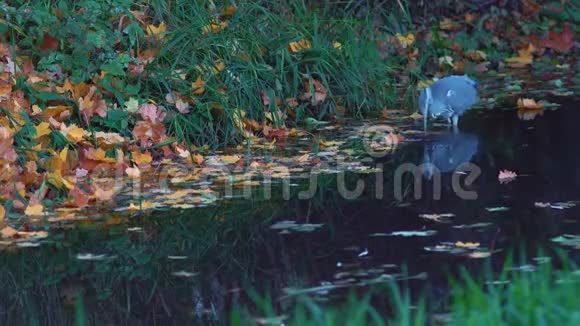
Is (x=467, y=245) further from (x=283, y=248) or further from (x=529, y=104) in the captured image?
(x=529, y=104)

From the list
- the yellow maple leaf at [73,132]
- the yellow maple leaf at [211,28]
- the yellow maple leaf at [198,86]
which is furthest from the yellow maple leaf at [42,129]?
the yellow maple leaf at [211,28]

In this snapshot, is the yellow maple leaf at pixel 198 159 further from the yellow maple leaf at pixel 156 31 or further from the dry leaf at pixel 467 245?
the dry leaf at pixel 467 245

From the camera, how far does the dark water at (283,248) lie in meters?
4.65

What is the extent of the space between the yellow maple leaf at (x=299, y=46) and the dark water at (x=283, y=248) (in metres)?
2.12

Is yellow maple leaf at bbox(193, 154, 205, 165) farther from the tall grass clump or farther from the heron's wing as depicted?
the heron's wing

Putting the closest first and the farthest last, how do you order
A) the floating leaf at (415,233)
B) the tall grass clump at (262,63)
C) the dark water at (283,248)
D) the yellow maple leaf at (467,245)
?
1. the dark water at (283,248)
2. the yellow maple leaf at (467,245)
3. the floating leaf at (415,233)
4. the tall grass clump at (262,63)

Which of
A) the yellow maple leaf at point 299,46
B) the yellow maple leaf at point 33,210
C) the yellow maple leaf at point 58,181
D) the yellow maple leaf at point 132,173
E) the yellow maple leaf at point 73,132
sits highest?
the yellow maple leaf at point 299,46

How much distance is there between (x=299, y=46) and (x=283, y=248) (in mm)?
3748

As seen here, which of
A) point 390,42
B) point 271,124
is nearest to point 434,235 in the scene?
point 271,124

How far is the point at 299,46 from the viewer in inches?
349

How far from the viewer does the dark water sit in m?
4.65

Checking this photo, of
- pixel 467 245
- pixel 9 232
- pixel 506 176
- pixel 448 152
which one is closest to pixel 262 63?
pixel 448 152

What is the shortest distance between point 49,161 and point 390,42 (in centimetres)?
490

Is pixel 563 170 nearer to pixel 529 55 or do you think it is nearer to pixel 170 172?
pixel 170 172
